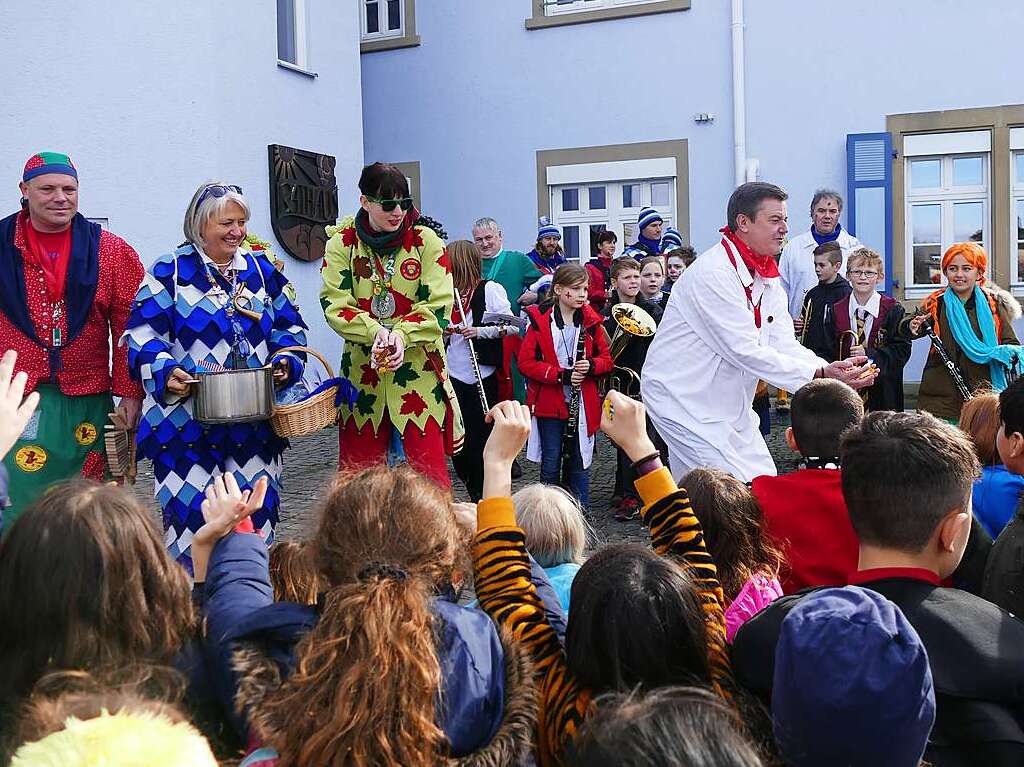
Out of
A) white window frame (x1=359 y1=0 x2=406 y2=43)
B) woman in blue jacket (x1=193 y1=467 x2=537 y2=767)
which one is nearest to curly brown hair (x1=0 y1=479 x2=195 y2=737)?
woman in blue jacket (x1=193 y1=467 x2=537 y2=767)

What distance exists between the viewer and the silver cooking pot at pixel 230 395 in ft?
13.1

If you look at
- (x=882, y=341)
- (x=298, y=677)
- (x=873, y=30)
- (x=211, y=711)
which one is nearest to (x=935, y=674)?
(x=298, y=677)

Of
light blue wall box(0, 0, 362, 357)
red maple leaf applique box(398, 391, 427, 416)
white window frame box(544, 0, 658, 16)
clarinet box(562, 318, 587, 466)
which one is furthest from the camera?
white window frame box(544, 0, 658, 16)

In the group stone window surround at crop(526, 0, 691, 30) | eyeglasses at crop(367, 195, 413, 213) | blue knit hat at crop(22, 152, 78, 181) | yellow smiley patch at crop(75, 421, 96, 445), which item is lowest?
yellow smiley patch at crop(75, 421, 96, 445)

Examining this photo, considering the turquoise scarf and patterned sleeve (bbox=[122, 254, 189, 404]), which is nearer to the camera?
patterned sleeve (bbox=[122, 254, 189, 404])

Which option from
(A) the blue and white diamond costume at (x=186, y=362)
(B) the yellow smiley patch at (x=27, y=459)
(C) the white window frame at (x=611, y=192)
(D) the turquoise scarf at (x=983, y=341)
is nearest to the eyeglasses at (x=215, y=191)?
(A) the blue and white diamond costume at (x=186, y=362)

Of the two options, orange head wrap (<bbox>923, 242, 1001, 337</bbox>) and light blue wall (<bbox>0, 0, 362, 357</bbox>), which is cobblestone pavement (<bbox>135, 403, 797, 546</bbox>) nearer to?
orange head wrap (<bbox>923, 242, 1001, 337</bbox>)

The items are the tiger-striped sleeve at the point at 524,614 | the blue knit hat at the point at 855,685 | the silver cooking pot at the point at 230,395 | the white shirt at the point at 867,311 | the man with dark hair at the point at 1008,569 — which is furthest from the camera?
the white shirt at the point at 867,311

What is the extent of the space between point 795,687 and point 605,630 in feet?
1.32

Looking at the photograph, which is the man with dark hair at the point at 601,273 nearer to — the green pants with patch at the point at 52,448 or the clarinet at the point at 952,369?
the clarinet at the point at 952,369

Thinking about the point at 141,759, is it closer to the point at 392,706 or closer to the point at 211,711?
the point at 392,706

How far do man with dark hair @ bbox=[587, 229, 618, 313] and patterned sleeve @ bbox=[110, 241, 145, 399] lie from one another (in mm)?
4873

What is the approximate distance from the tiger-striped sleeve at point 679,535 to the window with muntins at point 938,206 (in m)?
11.1

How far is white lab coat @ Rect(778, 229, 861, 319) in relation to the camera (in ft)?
32.6
